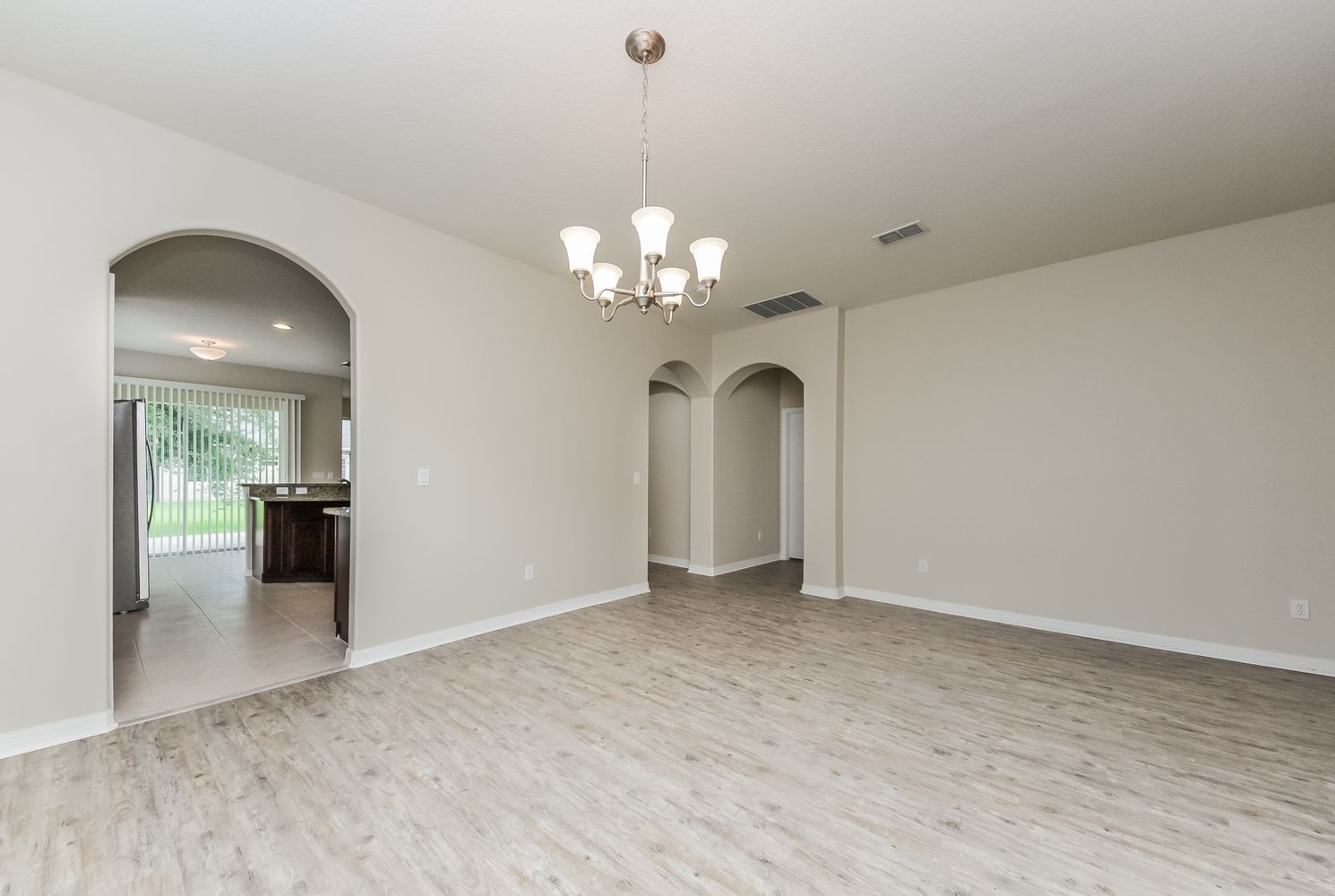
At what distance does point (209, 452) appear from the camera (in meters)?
7.87

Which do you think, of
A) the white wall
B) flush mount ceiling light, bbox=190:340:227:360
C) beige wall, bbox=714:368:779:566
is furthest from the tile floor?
beige wall, bbox=714:368:779:566

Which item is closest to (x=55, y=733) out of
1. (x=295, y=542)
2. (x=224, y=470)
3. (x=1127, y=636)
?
(x=295, y=542)

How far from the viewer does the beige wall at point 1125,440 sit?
141 inches

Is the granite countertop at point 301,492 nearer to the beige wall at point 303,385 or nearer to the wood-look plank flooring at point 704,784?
the beige wall at point 303,385

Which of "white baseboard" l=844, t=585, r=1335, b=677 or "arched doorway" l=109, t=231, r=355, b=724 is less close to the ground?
"arched doorway" l=109, t=231, r=355, b=724

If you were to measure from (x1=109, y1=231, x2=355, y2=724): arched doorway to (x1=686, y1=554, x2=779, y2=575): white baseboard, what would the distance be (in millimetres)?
3717

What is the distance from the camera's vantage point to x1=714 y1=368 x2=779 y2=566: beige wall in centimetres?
651

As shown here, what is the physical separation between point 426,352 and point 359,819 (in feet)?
9.19

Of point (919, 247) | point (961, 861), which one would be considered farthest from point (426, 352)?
point (961, 861)

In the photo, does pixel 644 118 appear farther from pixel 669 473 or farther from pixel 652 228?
pixel 669 473

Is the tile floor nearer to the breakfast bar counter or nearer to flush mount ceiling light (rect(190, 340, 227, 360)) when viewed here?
the breakfast bar counter

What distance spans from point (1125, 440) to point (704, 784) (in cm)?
407

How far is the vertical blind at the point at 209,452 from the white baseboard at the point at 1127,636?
872 centimetres

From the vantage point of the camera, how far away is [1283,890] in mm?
1672
